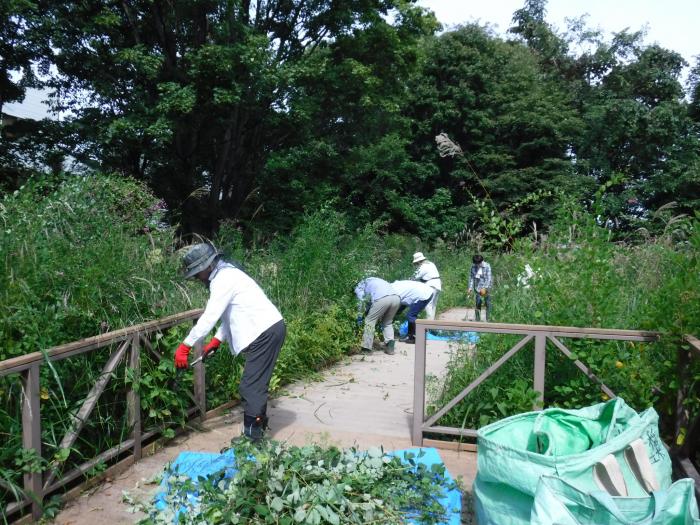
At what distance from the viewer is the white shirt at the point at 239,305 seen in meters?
4.21

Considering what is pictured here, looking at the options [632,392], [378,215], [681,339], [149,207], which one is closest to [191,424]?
[149,207]

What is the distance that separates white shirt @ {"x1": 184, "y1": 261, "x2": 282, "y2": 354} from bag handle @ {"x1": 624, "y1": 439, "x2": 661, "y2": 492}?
264 cm

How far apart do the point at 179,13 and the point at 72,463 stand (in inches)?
509

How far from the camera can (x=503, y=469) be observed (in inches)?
106

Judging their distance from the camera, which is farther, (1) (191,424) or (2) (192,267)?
(1) (191,424)

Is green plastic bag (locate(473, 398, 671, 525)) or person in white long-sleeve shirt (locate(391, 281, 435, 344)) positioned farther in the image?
person in white long-sleeve shirt (locate(391, 281, 435, 344))

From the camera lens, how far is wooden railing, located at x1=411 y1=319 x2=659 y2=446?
4.07 meters

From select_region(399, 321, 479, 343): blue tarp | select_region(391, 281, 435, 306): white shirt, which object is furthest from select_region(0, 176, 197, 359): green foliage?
select_region(391, 281, 435, 306): white shirt

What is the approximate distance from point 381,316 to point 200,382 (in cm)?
415

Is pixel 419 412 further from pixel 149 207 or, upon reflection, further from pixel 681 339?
pixel 149 207

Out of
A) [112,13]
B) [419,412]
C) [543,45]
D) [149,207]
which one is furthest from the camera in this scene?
[543,45]

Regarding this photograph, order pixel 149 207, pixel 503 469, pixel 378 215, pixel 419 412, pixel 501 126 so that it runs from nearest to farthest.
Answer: pixel 503 469 < pixel 419 412 < pixel 149 207 < pixel 378 215 < pixel 501 126

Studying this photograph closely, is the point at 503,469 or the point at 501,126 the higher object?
the point at 501,126

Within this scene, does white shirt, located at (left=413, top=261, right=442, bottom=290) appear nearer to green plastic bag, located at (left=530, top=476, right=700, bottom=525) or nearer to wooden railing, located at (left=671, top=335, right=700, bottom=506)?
wooden railing, located at (left=671, top=335, right=700, bottom=506)
